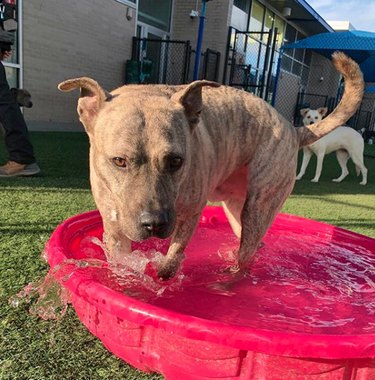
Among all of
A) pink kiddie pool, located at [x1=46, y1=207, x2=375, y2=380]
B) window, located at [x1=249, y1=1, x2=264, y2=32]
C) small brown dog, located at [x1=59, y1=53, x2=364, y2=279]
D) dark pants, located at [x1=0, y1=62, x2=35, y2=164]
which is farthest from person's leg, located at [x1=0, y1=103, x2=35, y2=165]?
window, located at [x1=249, y1=1, x2=264, y2=32]

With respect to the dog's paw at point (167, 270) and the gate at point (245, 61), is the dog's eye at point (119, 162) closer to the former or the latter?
the dog's paw at point (167, 270)

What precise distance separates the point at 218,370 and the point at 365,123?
31814mm

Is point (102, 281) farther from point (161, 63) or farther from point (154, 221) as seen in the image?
point (161, 63)

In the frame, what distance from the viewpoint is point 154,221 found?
2168 millimetres

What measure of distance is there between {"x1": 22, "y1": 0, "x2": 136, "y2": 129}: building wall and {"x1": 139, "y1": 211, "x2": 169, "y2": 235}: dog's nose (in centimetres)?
947

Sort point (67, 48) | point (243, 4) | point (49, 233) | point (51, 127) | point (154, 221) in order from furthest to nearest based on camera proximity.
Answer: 1. point (243, 4)
2. point (67, 48)
3. point (51, 127)
4. point (49, 233)
5. point (154, 221)

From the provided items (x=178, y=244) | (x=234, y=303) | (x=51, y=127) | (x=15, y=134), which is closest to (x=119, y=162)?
(x=178, y=244)

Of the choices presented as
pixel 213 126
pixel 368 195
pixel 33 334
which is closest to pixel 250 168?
pixel 213 126

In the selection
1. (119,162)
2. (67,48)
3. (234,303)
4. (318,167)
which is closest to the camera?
(119,162)

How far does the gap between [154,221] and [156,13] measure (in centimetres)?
1483

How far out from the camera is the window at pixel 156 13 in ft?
48.0

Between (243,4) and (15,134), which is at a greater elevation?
(243,4)

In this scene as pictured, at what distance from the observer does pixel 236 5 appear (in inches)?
682

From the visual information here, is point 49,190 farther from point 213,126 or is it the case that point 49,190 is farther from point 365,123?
point 365,123
